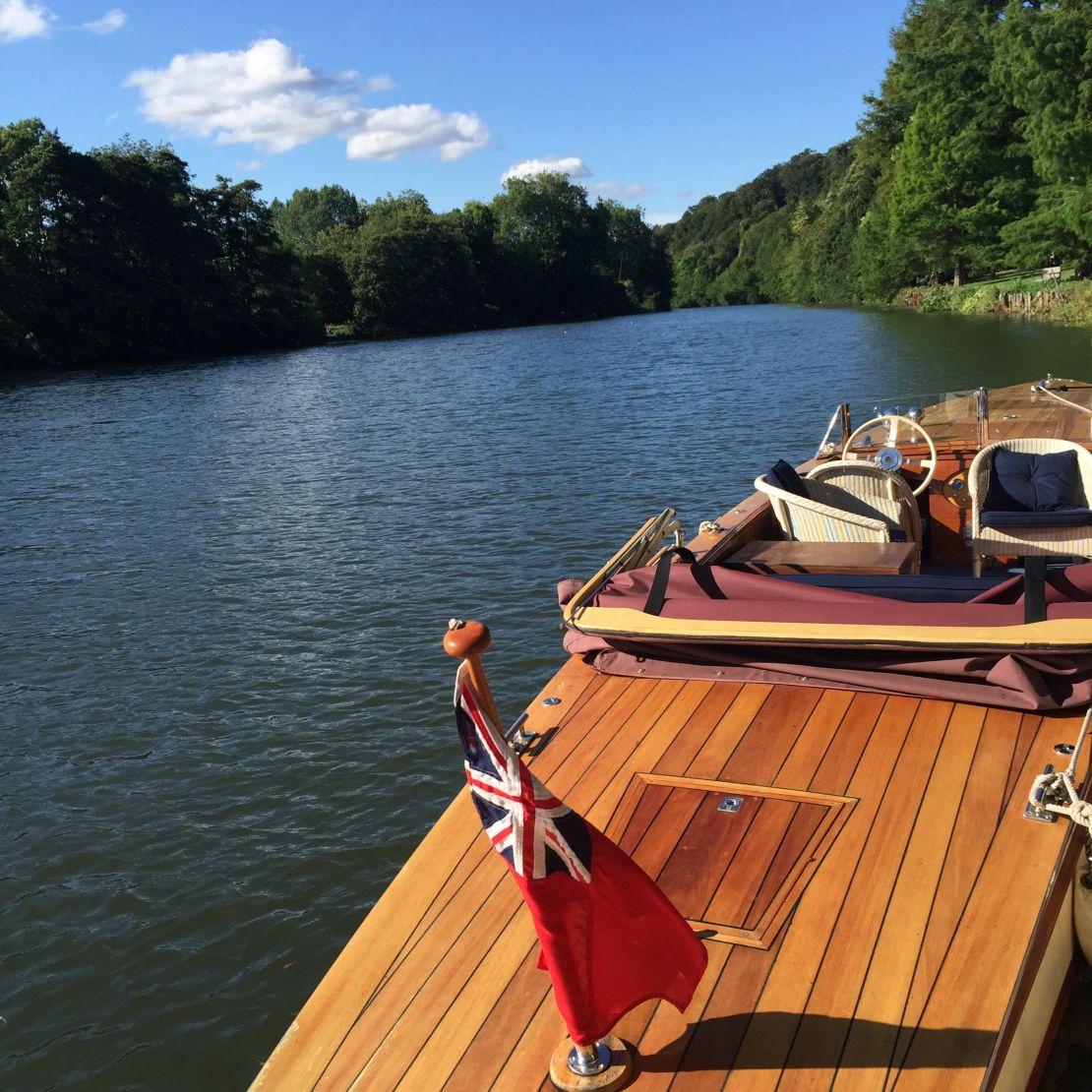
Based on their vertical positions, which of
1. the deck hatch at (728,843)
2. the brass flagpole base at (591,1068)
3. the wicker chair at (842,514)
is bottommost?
the brass flagpole base at (591,1068)

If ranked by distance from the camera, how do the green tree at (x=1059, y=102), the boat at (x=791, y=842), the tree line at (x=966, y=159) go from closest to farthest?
the boat at (x=791, y=842), the green tree at (x=1059, y=102), the tree line at (x=966, y=159)

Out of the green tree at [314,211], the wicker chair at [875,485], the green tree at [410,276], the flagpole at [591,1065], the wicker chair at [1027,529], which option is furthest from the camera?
the green tree at [314,211]

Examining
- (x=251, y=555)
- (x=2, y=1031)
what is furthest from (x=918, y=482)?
(x=251, y=555)

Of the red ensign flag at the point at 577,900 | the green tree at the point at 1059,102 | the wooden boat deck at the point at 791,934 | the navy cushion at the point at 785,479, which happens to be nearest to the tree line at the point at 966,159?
the green tree at the point at 1059,102

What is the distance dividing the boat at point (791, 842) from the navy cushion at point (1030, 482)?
1742 millimetres

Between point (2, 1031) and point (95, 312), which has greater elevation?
point (95, 312)

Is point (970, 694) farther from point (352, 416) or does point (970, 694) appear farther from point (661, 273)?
point (661, 273)

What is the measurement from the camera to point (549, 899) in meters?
2.41

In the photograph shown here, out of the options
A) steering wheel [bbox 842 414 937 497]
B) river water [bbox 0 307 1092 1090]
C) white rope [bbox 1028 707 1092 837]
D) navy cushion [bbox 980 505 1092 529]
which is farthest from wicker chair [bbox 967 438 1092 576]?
white rope [bbox 1028 707 1092 837]

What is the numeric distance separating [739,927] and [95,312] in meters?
58.9

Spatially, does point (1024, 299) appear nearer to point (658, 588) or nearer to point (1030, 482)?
point (1030, 482)

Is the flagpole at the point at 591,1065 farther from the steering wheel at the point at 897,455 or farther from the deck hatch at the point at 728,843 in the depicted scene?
the steering wheel at the point at 897,455

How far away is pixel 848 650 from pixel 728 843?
3.90 feet

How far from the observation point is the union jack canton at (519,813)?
7.79 feet
